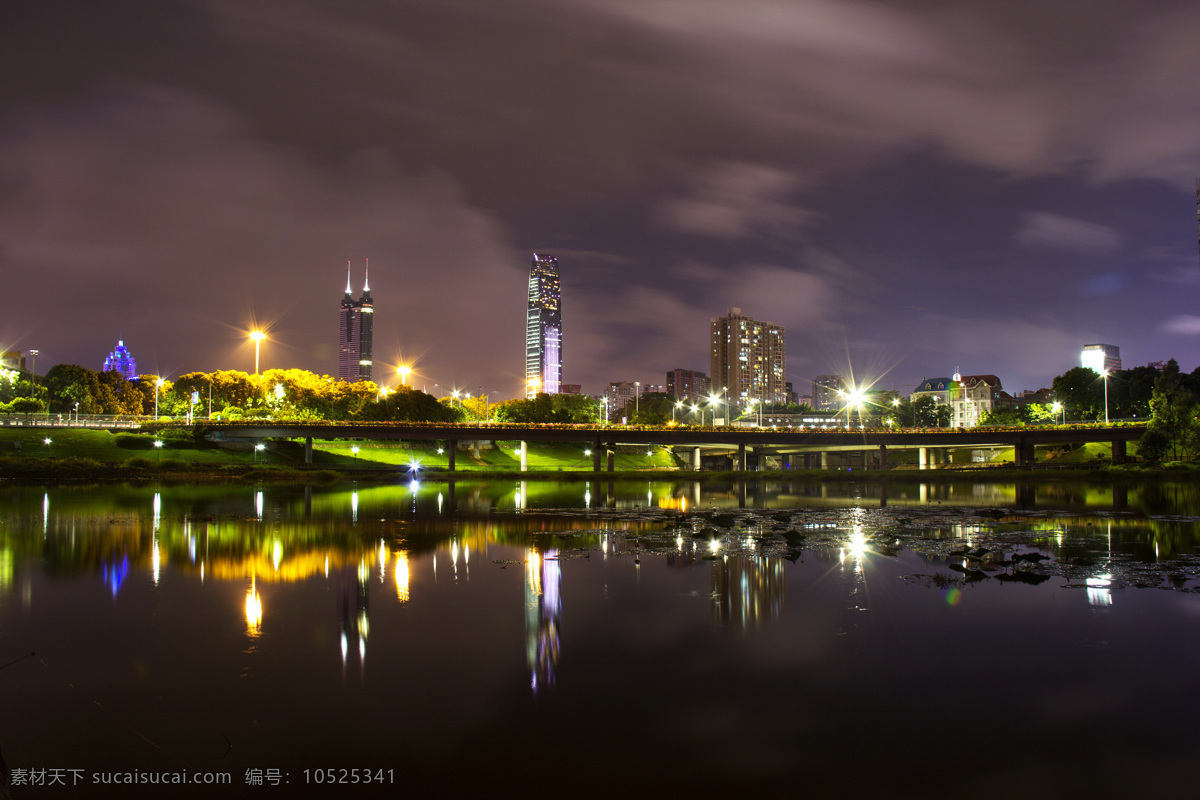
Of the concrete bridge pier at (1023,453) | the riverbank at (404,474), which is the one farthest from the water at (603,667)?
the concrete bridge pier at (1023,453)

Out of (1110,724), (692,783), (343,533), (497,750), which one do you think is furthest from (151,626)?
(1110,724)

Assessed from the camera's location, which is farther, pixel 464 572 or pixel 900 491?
pixel 900 491

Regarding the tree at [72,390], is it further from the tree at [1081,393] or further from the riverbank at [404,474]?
the tree at [1081,393]

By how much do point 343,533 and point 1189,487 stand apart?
86.2m

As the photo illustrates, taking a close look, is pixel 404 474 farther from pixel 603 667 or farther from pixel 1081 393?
pixel 1081 393

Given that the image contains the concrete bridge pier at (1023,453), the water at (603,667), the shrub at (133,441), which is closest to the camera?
the water at (603,667)

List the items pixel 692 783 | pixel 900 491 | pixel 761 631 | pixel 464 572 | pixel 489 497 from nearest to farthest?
pixel 692 783 → pixel 761 631 → pixel 464 572 → pixel 489 497 → pixel 900 491

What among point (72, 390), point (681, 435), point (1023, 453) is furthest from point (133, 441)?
A: point (1023, 453)

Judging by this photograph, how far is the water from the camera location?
10.9 meters

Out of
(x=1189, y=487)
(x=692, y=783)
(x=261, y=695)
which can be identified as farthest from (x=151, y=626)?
(x=1189, y=487)

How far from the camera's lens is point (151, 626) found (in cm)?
1867

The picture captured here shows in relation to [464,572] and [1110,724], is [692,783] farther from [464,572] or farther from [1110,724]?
[464,572]

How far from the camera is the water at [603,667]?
431 inches

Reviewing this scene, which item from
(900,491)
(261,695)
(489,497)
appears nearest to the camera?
(261,695)
